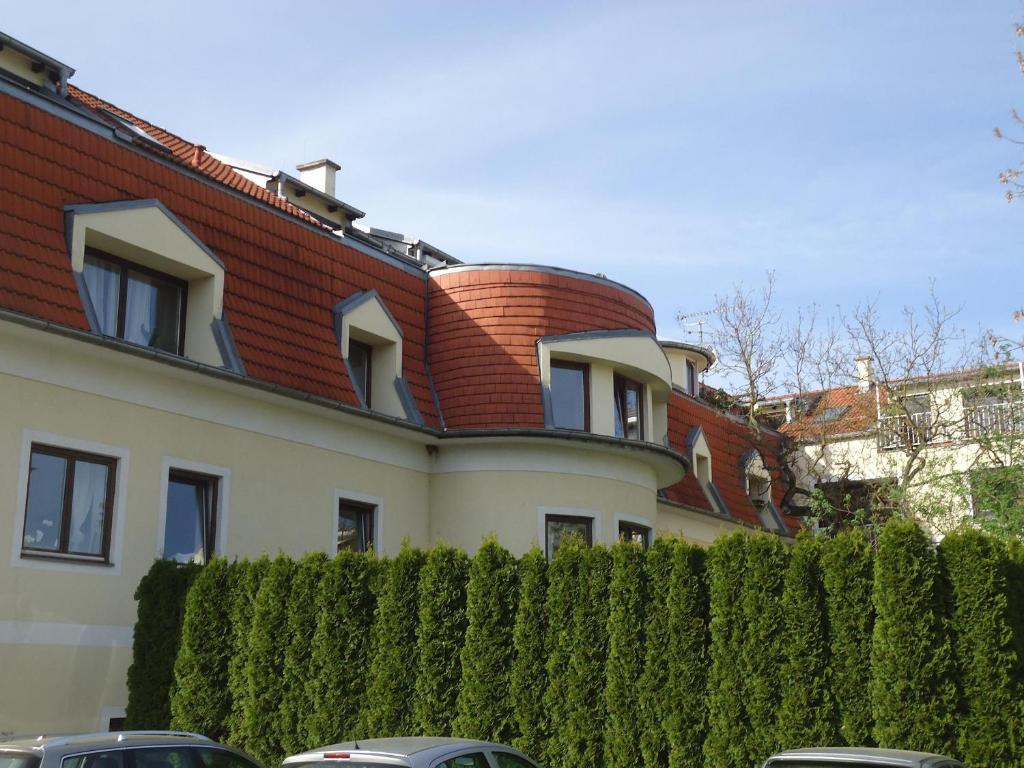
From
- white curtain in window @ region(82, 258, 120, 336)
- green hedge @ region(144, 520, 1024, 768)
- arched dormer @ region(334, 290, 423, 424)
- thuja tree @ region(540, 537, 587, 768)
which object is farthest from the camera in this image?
arched dormer @ region(334, 290, 423, 424)

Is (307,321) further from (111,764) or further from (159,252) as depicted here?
(111,764)

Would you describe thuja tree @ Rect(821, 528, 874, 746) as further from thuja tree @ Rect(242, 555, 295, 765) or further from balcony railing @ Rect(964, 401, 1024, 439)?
balcony railing @ Rect(964, 401, 1024, 439)

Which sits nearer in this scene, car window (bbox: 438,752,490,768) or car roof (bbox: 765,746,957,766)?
car window (bbox: 438,752,490,768)

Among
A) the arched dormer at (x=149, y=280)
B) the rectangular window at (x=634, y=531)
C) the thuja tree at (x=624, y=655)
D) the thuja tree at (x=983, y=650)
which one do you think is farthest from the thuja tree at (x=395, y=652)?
the rectangular window at (x=634, y=531)

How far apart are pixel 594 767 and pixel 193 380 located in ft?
23.1

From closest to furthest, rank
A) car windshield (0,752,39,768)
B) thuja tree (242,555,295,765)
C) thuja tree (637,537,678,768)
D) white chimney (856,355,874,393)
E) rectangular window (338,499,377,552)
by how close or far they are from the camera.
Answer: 1. car windshield (0,752,39,768)
2. thuja tree (637,537,678,768)
3. thuja tree (242,555,295,765)
4. rectangular window (338,499,377,552)
5. white chimney (856,355,874,393)

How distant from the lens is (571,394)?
19.4 metres

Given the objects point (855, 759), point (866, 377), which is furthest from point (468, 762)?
point (866, 377)

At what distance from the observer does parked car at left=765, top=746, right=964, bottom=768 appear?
8.18m

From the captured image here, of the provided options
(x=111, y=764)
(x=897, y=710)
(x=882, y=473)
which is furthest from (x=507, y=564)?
(x=882, y=473)

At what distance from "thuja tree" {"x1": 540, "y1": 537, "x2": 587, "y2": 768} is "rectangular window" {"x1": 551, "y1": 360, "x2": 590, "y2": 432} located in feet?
22.5

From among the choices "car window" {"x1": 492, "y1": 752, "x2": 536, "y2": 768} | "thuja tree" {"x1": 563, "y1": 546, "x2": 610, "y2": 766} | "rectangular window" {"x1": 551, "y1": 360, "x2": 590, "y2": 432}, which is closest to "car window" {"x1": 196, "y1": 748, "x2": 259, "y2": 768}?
"car window" {"x1": 492, "y1": 752, "x2": 536, "y2": 768}

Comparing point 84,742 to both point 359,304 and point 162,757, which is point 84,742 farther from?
point 359,304

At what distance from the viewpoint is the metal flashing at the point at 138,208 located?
44.0 ft
